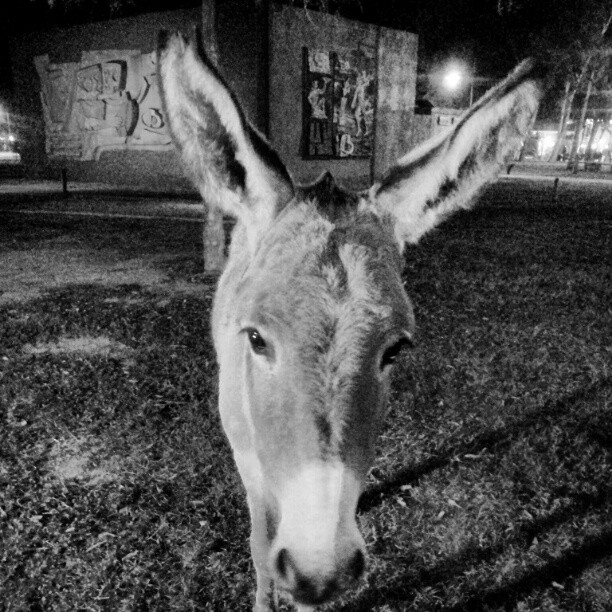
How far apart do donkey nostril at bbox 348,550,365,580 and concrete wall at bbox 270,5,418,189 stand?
17.9 m

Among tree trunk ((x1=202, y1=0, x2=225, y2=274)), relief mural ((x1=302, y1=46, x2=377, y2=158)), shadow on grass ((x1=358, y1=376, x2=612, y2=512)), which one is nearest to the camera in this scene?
shadow on grass ((x1=358, y1=376, x2=612, y2=512))

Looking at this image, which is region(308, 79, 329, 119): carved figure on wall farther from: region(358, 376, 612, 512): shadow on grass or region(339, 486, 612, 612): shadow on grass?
region(339, 486, 612, 612): shadow on grass

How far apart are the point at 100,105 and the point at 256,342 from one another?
25.5m

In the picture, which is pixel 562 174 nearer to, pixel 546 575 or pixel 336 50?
pixel 336 50

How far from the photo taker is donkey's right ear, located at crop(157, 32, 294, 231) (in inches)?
88.2

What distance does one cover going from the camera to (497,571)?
378 centimetres

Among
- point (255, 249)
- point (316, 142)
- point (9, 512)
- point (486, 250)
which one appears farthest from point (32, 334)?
point (316, 142)

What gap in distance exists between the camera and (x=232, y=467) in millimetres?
4746

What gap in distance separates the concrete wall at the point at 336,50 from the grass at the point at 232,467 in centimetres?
1339

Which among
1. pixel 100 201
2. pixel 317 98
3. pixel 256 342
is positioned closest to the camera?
pixel 256 342

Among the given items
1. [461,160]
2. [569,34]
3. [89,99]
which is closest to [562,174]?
[569,34]

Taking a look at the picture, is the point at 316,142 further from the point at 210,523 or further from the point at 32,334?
the point at 210,523

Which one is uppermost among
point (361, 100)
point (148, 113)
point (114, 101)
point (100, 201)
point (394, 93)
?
point (394, 93)

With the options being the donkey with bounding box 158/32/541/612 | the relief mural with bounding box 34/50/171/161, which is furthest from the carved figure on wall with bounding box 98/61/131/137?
the donkey with bounding box 158/32/541/612
